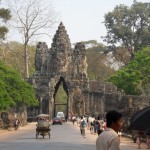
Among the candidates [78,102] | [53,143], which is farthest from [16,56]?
[53,143]

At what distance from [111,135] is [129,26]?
85.4 metres

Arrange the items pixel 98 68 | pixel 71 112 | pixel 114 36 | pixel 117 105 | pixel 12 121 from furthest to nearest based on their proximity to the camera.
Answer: pixel 98 68
pixel 114 36
pixel 71 112
pixel 117 105
pixel 12 121

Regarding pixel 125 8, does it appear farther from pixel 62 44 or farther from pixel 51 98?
pixel 51 98

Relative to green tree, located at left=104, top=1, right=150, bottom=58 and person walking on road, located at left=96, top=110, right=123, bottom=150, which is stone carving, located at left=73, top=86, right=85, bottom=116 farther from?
person walking on road, located at left=96, top=110, right=123, bottom=150

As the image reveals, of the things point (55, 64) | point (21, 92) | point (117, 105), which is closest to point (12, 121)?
point (21, 92)

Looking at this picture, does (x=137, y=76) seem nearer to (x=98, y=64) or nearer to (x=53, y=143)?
(x=98, y=64)

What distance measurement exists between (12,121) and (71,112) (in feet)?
81.4

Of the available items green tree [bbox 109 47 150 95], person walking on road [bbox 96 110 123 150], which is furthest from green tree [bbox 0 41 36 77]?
person walking on road [bbox 96 110 123 150]

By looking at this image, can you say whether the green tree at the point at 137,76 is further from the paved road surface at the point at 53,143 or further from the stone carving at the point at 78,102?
the paved road surface at the point at 53,143

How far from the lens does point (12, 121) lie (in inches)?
2002

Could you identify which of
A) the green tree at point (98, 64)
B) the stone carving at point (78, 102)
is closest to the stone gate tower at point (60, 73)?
the stone carving at point (78, 102)

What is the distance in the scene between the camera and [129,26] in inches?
3580

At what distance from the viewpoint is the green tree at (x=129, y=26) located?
89.9m

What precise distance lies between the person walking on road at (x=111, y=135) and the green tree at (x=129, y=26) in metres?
83.3
